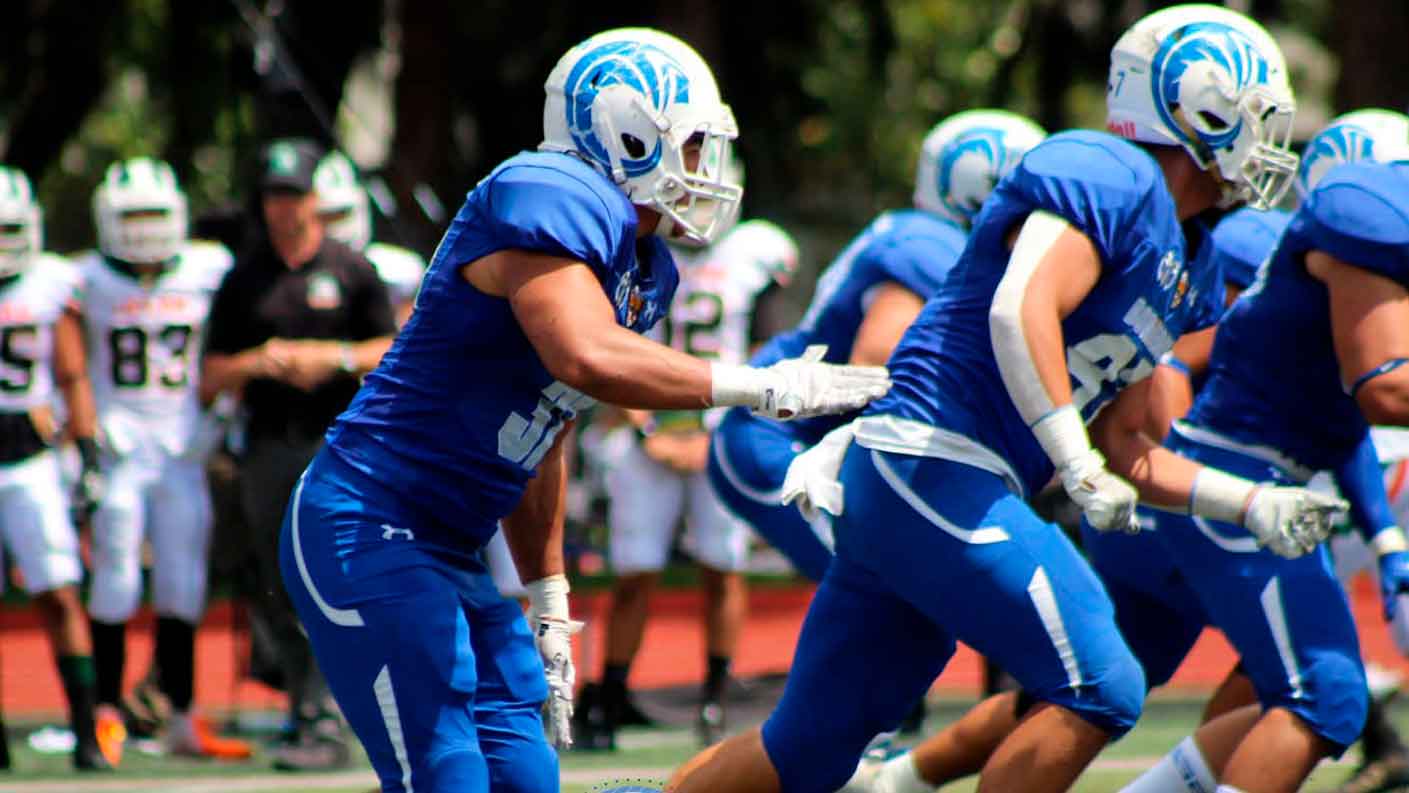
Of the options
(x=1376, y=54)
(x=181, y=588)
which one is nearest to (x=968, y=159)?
(x=181, y=588)

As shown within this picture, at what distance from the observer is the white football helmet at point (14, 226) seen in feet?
25.3

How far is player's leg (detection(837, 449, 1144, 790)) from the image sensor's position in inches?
164

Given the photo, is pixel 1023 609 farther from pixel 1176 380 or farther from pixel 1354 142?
pixel 1354 142

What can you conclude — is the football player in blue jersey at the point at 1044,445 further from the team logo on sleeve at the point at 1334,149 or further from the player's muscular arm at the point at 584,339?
the team logo on sleeve at the point at 1334,149

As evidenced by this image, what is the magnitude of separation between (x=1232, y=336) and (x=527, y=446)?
1.78 metres

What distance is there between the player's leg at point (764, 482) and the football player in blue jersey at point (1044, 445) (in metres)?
1.61

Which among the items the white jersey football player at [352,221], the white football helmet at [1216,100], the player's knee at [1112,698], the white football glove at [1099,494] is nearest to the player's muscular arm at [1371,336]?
the white football helmet at [1216,100]

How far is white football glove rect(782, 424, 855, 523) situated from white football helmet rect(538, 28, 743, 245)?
0.57 m

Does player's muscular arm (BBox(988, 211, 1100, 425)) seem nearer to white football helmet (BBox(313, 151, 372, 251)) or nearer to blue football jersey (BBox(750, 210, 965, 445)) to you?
blue football jersey (BBox(750, 210, 965, 445))

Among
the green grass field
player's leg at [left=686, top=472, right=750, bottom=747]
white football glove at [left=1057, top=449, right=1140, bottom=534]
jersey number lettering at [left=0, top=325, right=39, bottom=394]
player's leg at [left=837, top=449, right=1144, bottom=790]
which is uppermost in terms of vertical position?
white football glove at [left=1057, top=449, right=1140, bottom=534]

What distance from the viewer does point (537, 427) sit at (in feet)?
13.1

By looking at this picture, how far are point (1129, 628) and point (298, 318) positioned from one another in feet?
10.9

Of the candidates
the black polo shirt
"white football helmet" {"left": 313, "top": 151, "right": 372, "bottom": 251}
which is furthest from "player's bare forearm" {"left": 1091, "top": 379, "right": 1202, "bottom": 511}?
"white football helmet" {"left": 313, "top": 151, "right": 372, "bottom": 251}

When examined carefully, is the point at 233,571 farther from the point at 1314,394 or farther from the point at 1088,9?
the point at 1088,9
